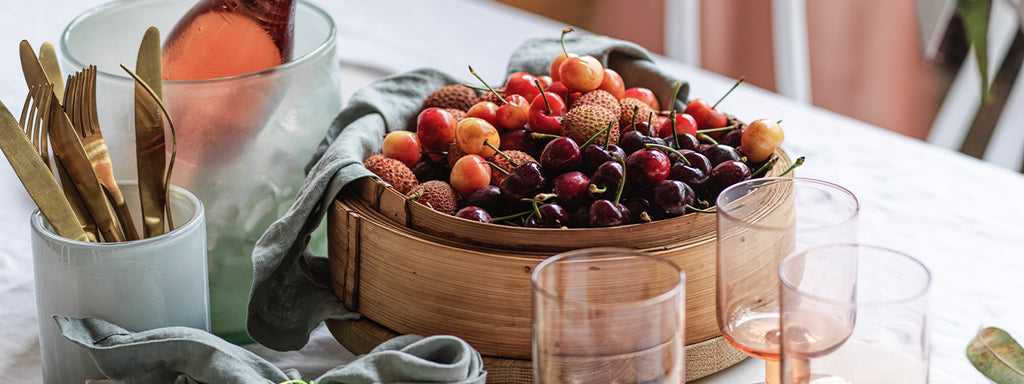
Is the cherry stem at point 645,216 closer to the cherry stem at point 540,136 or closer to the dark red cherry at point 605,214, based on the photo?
the dark red cherry at point 605,214

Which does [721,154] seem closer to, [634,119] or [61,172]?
[634,119]

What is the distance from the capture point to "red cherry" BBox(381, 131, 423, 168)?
68cm

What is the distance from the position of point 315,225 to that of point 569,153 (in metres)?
0.18

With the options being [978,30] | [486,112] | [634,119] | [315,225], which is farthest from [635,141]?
[978,30]

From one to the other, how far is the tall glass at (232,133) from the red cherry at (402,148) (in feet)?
0.20

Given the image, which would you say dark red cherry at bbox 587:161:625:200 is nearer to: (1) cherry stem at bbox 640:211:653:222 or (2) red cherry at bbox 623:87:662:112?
(1) cherry stem at bbox 640:211:653:222

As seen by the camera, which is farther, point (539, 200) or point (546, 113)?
point (546, 113)

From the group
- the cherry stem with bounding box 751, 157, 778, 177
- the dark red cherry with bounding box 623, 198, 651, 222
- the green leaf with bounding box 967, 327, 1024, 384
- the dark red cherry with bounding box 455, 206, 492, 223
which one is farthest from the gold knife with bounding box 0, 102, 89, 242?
the green leaf with bounding box 967, 327, 1024, 384

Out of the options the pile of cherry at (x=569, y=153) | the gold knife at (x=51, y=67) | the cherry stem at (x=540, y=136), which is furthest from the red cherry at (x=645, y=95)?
the gold knife at (x=51, y=67)

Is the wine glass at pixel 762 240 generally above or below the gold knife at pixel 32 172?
below

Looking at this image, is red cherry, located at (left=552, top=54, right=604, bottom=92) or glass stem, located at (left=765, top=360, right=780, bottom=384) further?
red cherry, located at (left=552, top=54, right=604, bottom=92)

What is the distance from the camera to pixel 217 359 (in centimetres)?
53

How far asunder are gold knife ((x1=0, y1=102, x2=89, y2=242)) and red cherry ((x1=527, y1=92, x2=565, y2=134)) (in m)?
0.32

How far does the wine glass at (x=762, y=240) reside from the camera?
48cm
